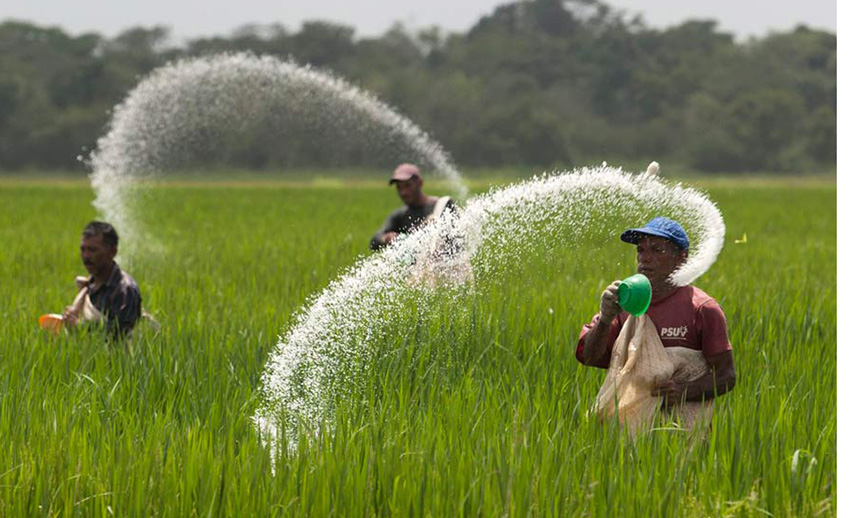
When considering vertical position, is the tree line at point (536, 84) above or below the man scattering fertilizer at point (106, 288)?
above

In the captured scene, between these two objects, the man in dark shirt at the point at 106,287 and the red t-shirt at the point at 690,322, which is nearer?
the red t-shirt at the point at 690,322

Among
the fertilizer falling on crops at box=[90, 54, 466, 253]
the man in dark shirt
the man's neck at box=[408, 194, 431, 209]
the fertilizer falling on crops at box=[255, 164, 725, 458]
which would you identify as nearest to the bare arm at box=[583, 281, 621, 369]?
the fertilizer falling on crops at box=[255, 164, 725, 458]

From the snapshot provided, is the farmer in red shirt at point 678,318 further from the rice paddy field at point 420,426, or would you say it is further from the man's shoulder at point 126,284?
the man's shoulder at point 126,284

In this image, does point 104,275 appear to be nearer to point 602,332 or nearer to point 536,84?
point 602,332

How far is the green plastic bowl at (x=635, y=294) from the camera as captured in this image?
353cm

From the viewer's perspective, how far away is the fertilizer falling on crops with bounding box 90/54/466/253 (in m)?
9.35

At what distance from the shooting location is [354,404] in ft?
13.6

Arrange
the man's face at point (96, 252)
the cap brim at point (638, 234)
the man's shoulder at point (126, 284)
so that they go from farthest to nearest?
the man's shoulder at point (126, 284) → the man's face at point (96, 252) → the cap brim at point (638, 234)

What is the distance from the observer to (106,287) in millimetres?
5742

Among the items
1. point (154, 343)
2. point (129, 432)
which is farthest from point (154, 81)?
point (129, 432)

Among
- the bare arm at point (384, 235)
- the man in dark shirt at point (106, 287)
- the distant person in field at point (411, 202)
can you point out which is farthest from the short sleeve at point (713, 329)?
the bare arm at point (384, 235)

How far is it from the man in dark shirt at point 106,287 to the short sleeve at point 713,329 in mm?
3103

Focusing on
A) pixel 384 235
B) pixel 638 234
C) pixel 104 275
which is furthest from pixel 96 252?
pixel 638 234

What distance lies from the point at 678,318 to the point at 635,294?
0.98 feet
